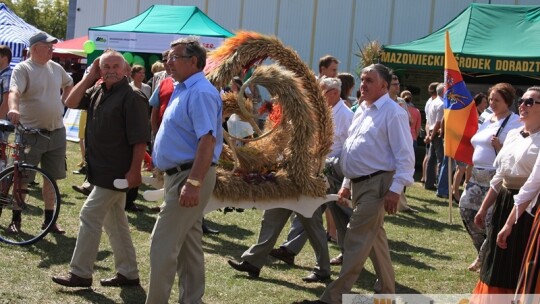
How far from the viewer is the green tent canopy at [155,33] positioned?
17.6 m

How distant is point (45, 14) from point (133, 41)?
56716mm

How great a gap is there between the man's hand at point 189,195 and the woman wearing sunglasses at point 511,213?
2.07 metres

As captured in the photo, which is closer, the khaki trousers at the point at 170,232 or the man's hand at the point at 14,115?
the khaki trousers at the point at 170,232

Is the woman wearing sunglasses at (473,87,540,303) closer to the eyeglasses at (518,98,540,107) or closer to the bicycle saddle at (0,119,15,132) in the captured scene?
the eyeglasses at (518,98,540,107)

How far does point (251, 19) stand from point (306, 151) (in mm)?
23480

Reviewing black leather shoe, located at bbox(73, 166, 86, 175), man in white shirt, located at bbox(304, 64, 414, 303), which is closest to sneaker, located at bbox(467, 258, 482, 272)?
man in white shirt, located at bbox(304, 64, 414, 303)

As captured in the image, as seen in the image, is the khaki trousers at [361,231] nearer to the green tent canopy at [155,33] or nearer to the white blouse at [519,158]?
the white blouse at [519,158]

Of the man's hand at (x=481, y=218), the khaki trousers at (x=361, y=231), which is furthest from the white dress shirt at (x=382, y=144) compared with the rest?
the man's hand at (x=481, y=218)

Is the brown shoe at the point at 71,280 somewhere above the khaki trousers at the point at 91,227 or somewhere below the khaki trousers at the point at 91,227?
below

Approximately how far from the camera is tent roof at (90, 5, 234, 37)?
17.7 m

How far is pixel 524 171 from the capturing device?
5527 mm

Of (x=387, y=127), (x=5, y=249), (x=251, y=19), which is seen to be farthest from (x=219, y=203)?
(x=251, y=19)

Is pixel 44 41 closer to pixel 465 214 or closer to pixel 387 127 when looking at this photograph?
pixel 387 127

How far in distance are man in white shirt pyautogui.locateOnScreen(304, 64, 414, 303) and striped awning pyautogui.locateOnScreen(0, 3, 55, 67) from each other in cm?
1532
